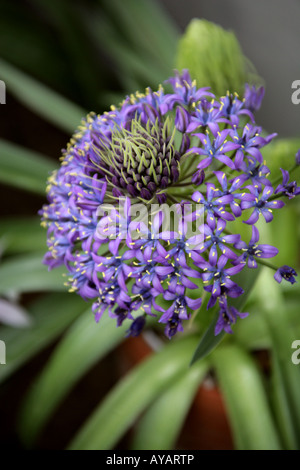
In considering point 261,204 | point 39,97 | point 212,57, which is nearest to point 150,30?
point 39,97

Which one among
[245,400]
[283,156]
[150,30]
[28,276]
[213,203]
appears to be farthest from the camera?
[150,30]

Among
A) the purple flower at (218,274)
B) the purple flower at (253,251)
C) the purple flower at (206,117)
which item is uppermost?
the purple flower at (206,117)

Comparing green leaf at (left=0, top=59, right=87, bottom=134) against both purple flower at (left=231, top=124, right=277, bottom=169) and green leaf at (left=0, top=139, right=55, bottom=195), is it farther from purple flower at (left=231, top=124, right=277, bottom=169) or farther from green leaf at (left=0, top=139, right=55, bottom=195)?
purple flower at (left=231, top=124, right=277, bottom=169)

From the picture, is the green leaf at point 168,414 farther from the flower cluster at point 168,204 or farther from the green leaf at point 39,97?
the green leaf at point 39,97

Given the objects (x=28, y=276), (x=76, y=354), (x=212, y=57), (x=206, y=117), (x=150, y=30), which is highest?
(x=150, y=30)

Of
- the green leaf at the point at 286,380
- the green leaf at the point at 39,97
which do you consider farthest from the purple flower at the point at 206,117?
the green leaf at the point at 39,97

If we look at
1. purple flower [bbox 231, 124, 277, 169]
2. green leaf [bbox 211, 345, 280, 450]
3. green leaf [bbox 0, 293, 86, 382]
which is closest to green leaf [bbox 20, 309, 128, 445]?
green leaf [bbox 0, 293, 86, 382]

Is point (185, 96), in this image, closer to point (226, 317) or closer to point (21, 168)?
point (226, 317)
